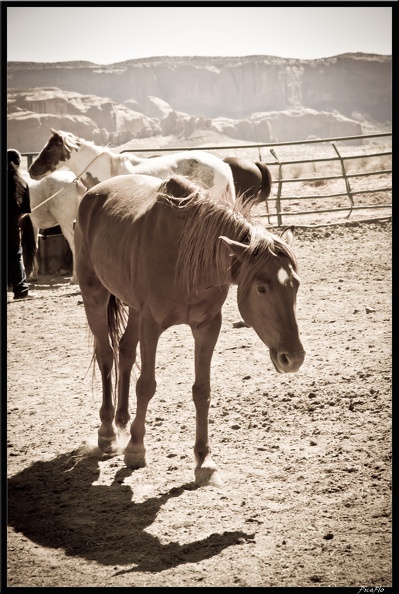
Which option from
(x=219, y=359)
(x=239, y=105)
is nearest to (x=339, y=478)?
(x=219, y=359)

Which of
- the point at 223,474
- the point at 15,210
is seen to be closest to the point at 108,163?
the point at 15,210

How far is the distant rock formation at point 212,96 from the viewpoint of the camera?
7162 cm

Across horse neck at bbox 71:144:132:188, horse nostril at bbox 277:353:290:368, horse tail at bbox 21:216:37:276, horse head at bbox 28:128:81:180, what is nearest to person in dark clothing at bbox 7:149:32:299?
horse tail at bbox 21:216:37:276

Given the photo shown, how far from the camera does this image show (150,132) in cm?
7162

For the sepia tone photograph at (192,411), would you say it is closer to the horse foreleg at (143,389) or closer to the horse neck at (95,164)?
the horse foreleg at (143,389)

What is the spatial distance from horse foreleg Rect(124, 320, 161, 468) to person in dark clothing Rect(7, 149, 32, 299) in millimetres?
3113

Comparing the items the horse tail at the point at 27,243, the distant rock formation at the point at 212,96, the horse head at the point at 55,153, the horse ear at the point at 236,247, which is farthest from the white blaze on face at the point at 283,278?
the distant rock formation at the point at 212,96

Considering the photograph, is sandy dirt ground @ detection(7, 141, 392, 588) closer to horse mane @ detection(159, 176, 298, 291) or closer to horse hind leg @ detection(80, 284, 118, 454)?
horse hind leg @ detection(80, 284, 118, 454)

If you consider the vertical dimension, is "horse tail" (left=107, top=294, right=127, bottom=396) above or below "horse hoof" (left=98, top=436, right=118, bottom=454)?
above

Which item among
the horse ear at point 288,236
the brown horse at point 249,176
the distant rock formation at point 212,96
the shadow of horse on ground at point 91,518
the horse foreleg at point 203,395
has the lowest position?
the shadow of horse on ground at point 91,518

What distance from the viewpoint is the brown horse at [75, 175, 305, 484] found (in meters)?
3.08

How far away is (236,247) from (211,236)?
24 cm

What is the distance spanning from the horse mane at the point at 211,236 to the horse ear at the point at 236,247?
59 mm

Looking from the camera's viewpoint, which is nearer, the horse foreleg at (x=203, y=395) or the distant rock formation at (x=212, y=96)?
the horse foreleg at (x=203, y=395)
